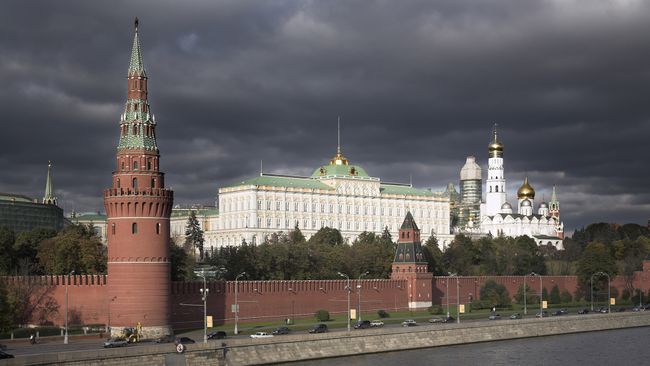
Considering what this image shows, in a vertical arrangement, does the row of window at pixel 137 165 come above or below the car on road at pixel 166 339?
above

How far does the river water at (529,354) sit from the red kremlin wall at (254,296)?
701 inches

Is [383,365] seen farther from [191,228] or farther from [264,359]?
[191,228]

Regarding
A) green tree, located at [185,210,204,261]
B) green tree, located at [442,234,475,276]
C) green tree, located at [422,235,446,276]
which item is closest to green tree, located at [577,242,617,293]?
green tree, located at [442,234,475,276]

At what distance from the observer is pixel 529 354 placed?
8094cm

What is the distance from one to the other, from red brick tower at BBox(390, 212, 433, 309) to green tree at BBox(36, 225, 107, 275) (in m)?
36.3

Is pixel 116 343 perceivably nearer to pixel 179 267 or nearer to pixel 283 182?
pixel 179 267

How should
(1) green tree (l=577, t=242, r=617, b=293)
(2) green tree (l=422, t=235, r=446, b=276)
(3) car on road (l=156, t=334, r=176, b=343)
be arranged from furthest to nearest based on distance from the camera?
(1) green tree (l=577, t=242, r=617, b=293)
(2) green tree (l=422, t=235, r=446, b=276)
(3) car on road (l=156, t=334, r=176, b=343)

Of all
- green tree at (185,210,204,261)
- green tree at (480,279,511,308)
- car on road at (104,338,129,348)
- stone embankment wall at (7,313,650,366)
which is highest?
green tree at (185,210,204,261)

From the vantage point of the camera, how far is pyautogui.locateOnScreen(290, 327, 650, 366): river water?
74.4 m

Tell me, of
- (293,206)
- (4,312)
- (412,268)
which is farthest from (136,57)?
(293,206)

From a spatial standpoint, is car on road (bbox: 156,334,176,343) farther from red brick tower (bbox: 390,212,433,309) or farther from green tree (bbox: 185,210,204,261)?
green tree (bbox: 185,210,204,261)

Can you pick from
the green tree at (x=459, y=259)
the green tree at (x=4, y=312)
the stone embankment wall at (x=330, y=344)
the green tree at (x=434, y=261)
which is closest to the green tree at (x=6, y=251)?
the green tree at (x=4, y=312)

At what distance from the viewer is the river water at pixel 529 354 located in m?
74.4

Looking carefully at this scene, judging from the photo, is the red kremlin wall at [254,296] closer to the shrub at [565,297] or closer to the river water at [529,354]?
the shrub at [565,297]
